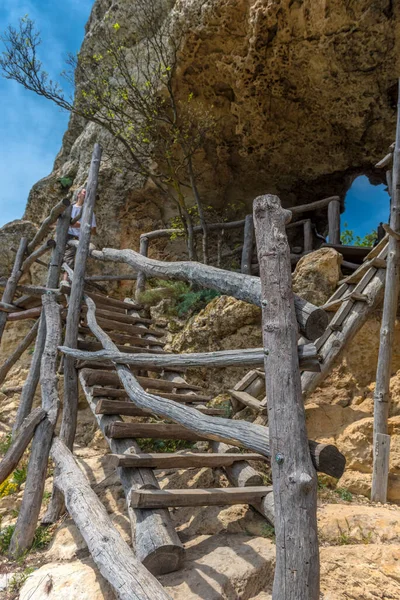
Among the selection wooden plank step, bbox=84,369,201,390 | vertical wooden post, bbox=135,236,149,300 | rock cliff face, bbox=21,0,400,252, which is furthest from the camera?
vertical wooden post, bbox=135,236,149,300

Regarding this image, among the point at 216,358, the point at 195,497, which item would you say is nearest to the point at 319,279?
the point at 216,358

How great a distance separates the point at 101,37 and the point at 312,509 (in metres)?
13.1

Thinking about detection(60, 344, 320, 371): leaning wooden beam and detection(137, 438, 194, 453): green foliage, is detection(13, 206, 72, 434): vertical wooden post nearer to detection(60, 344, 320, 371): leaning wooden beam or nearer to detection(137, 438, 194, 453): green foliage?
detection(137, 438, 194, 453): green foliage

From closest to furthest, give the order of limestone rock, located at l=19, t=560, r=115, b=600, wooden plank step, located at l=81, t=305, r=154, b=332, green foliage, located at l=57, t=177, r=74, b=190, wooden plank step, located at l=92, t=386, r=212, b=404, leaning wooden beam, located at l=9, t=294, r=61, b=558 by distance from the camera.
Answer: limestone rock, located at l=19, t=560, r=115, b=600
leaning wooden beam, located at l=9, t=294, r=61, b=558
wooden plank step, located at l=92, t=386, r=212, b=404
wooden plank step, located at l=81, t=305, r=154, b=332
green foliage, located at l=57, t=177, r=74, b=190

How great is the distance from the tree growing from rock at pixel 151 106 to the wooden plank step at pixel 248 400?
386 centimetres

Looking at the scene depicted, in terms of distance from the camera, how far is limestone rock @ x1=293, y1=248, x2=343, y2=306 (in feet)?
20.3

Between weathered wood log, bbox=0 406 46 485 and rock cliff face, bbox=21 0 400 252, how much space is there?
22.7 ft

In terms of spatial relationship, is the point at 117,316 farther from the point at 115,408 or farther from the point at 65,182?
the point at 65,182

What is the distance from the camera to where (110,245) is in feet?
34.5

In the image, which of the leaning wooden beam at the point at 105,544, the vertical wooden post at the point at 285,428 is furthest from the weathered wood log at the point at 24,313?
the vertical wooden post at the point at 285,428

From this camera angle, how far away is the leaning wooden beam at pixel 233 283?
2.26 metres

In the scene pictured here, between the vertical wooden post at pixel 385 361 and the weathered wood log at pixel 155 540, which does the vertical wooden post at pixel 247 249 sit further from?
the weathered wood log at pixel 155 540

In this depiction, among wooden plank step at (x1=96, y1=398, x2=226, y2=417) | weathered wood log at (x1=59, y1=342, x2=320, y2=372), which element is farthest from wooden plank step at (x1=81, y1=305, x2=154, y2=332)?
wooden plank step at (x1=96, y1=398, x2=226, y2=417)

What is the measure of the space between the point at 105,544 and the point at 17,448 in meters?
1.90
